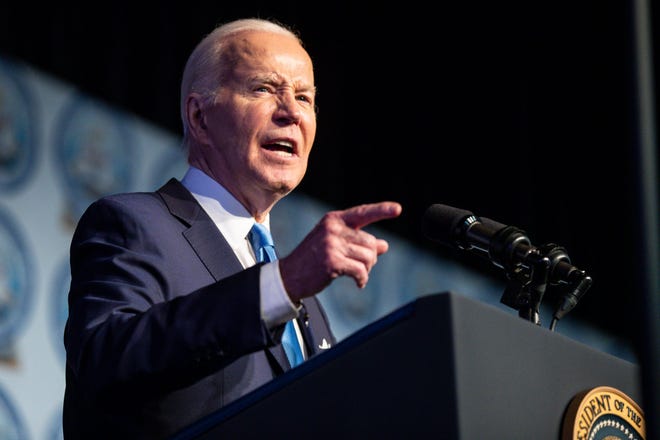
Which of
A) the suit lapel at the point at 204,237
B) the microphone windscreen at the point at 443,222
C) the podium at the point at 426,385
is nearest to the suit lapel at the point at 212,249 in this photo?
the suit lapel at the point at 204,237

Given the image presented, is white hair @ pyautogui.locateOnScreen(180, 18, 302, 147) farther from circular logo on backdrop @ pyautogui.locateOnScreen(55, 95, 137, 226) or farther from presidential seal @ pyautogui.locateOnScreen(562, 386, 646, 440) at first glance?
presidential seal @ pyautogui.locateOnScreen(562, 386, 646, 440)

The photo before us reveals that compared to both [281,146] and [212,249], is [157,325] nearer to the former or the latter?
[212,249]

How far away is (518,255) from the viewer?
1.46 metres

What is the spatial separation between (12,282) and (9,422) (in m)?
0.36

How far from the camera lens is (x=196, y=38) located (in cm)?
335

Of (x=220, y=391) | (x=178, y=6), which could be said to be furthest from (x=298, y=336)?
(x=178, y=6)

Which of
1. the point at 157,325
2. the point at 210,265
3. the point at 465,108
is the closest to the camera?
the point at 157,325

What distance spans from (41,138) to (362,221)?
1694 millimetres

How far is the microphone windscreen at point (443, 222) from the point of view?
153 cm

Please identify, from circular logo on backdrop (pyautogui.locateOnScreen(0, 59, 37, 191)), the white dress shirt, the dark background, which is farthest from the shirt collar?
the dark background

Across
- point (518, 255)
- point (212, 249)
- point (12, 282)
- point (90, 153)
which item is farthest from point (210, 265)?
point (90, 153)

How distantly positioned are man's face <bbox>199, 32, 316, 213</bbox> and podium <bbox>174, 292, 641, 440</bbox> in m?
0.81

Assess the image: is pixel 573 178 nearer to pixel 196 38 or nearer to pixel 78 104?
pixel 196 38

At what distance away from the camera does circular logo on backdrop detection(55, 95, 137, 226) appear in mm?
2676
